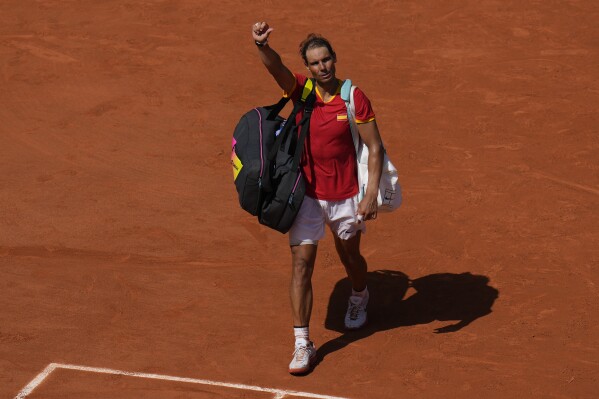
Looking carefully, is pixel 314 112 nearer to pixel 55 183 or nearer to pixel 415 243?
pixel 415 243

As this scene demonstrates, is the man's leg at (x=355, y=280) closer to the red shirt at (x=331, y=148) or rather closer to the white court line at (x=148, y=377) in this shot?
the red shirt at (x=331, y=148)

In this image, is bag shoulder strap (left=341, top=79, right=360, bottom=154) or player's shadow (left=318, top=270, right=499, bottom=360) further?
player's shadow (left=318, top=270, right=499, bottom=360)

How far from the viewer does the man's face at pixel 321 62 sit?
29.3 feet

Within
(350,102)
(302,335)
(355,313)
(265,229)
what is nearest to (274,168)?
(350,102)

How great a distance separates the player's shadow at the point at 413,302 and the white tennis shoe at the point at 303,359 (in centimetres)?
32

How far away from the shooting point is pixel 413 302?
34.4 ft

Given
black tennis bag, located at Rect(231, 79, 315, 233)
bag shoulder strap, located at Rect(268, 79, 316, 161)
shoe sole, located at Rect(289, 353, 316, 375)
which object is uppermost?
bag shoulder strap, located at Rect(268, 79, 316, 161)

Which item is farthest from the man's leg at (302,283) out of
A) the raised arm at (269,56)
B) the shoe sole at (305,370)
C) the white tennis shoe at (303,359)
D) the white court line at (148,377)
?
the raised arm at (269,56)

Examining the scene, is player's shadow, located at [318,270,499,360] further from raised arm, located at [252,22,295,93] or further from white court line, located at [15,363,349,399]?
raised arm, located at [252,22,295,93]

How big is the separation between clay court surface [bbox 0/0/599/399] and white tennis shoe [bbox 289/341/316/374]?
0.30 ft

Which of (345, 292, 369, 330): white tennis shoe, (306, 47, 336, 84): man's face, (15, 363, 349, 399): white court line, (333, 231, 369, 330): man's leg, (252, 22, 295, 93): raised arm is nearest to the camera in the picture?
(252, 22, 295, 93): raised arm

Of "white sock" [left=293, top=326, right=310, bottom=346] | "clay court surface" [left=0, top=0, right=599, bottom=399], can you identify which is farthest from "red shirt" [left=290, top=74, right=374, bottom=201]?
"clay court surface" [left=0, top=0, right=599, bottom=399]

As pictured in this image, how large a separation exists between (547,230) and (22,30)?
26.3 feet

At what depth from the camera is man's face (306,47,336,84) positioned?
8.93 m
